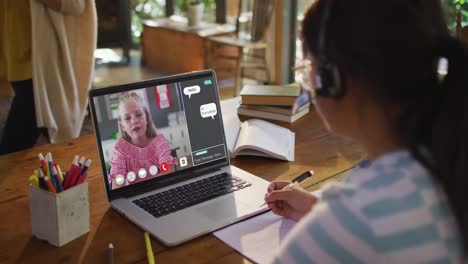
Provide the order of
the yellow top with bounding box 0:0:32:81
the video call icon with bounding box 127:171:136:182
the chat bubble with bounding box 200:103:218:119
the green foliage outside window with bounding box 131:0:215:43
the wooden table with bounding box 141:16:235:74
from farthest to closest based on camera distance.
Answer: the green foliage outside window with bounding box 131:0:215:43 < the wooden table with bounding box 141:16:235:74 < the yellow top with bounding box 0:0:32:81 < the chat bubble with bounding box 200:103:218:119 < the video call icon with bounding box 127:171:136:182

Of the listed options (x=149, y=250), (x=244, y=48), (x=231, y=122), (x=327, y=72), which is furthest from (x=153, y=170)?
(x=244, y=48)

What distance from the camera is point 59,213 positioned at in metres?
1.11

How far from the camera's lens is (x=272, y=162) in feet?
5.18

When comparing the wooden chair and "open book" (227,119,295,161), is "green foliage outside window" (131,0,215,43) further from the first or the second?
"open book" (227,119,295,161)

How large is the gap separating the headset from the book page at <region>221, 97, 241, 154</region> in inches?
32.0

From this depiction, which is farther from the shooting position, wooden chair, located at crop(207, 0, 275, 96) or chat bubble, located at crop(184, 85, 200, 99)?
wooden chair, located at crop(207, 0, 275, 96)

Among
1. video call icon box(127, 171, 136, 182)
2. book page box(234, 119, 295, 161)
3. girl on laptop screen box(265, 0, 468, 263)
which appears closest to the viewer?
girl on laptop screen box(265, 0, 468, 263)

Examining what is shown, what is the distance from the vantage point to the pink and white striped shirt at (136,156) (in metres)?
1.30

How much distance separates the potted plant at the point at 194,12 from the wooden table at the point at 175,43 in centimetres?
6

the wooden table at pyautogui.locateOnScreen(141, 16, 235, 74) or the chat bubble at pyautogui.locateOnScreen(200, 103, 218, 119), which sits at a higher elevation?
the chat bubble at pyautogui.locateOnScreen(200, 103, 218, 119)

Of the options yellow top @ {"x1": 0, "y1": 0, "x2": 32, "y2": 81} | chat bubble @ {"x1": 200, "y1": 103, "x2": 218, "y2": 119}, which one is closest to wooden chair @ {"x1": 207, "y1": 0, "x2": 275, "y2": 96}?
yellow top @ {"x1": 0, "y1": 0, "x2": 32, "y2": 81}

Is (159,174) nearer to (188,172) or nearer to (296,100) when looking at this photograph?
(188,172)

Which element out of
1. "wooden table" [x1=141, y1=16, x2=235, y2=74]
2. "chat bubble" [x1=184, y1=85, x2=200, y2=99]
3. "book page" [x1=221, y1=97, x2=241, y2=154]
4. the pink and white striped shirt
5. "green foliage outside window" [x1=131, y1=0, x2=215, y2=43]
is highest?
"chat bubble" [x1=184, y1=85, x2=200, y2=99]

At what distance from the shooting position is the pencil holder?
111 centimetres
